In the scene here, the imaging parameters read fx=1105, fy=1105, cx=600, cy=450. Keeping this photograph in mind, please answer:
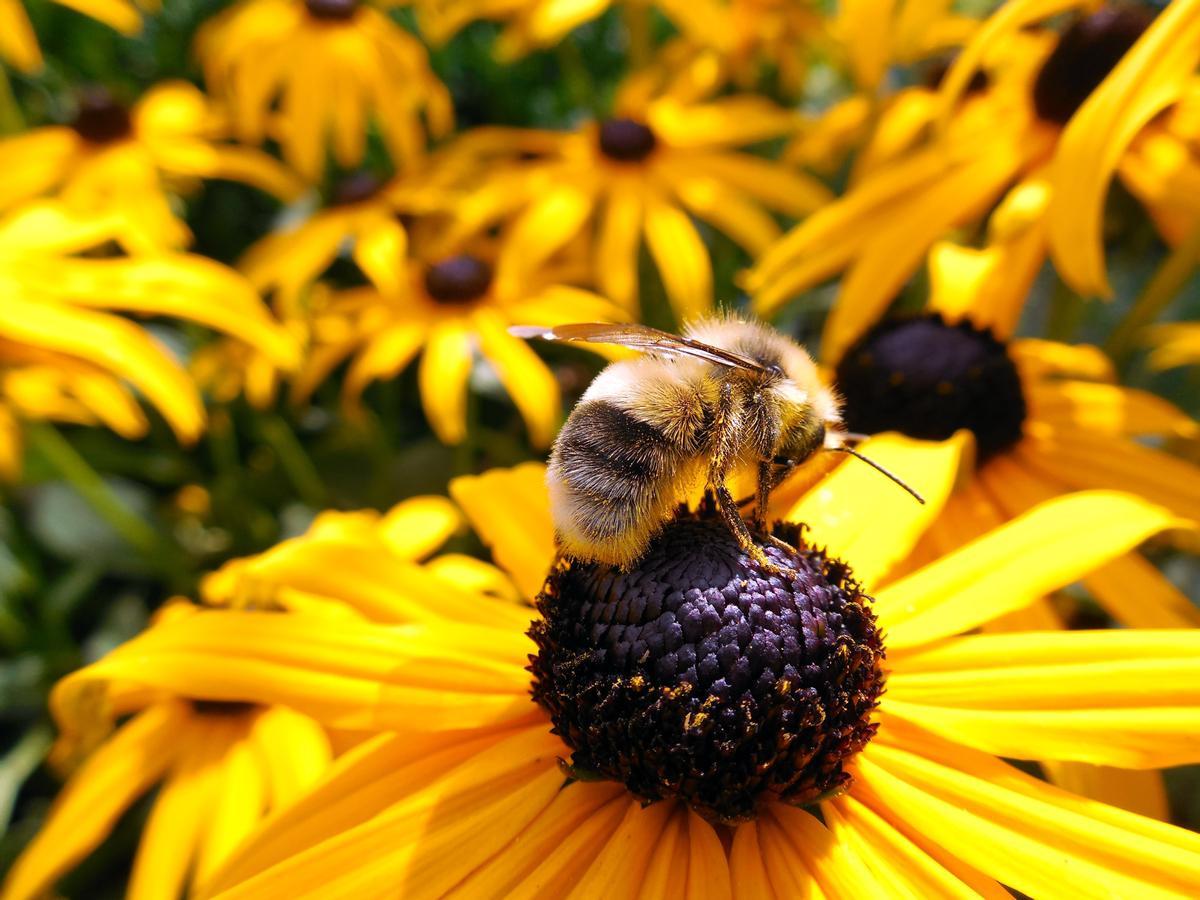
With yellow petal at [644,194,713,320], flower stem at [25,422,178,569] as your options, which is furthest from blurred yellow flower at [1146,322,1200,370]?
flower stem at [25,422,178,569]

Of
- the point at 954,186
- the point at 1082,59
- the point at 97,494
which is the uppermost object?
the point at 1082,59

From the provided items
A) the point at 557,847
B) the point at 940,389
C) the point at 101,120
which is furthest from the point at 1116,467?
the point at 101,120

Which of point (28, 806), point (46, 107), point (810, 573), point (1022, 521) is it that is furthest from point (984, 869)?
point (46, 107)

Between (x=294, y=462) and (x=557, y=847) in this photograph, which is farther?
(x=294, y=462)

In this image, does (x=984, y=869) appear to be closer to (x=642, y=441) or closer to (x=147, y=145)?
(x=642, y=441)

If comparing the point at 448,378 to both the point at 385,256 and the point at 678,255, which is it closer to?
the point at 385,256

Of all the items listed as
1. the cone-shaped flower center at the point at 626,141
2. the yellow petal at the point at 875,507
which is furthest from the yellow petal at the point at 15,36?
the yellow petal at the point at 875,507

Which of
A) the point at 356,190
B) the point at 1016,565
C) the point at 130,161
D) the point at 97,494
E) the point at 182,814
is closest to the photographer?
the point at 1016,565
